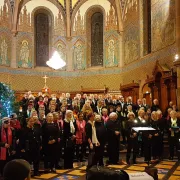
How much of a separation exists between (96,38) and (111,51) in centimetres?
192

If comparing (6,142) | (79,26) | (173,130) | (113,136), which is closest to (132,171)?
(113,136)

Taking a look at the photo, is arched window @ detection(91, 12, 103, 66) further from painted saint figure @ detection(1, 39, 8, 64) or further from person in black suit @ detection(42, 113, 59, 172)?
person in black suit @ detection(42, 113, 59, 172)

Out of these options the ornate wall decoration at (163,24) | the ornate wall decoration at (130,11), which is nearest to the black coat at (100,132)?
the ornate wall decoration at (163,24)

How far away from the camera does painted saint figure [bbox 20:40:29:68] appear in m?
19.9

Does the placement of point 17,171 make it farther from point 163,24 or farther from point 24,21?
point 24,21

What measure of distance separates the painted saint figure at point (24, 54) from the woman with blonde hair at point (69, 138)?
13119mm

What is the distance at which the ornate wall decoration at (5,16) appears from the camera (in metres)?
18.8

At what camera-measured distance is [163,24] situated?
535 inches

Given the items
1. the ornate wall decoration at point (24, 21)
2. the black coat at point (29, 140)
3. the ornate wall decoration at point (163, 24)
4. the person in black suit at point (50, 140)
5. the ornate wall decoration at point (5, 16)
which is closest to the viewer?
the black coat at point (29, 140)

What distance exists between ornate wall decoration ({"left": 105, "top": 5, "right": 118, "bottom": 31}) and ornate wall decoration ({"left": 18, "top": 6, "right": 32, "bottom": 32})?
5524 millimetres

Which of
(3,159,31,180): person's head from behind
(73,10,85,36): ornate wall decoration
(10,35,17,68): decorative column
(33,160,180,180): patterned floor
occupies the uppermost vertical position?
(73,10,85,36): ornate wall decoration

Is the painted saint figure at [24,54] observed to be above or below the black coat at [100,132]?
above

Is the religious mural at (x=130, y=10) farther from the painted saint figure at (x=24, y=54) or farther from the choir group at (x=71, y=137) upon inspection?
the choir group at (x=71, y=137)

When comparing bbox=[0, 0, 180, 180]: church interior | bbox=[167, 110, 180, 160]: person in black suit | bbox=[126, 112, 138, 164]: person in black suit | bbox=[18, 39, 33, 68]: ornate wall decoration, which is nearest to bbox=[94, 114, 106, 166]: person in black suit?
bbox=[126, 112, 138, 164]: person in black suit
